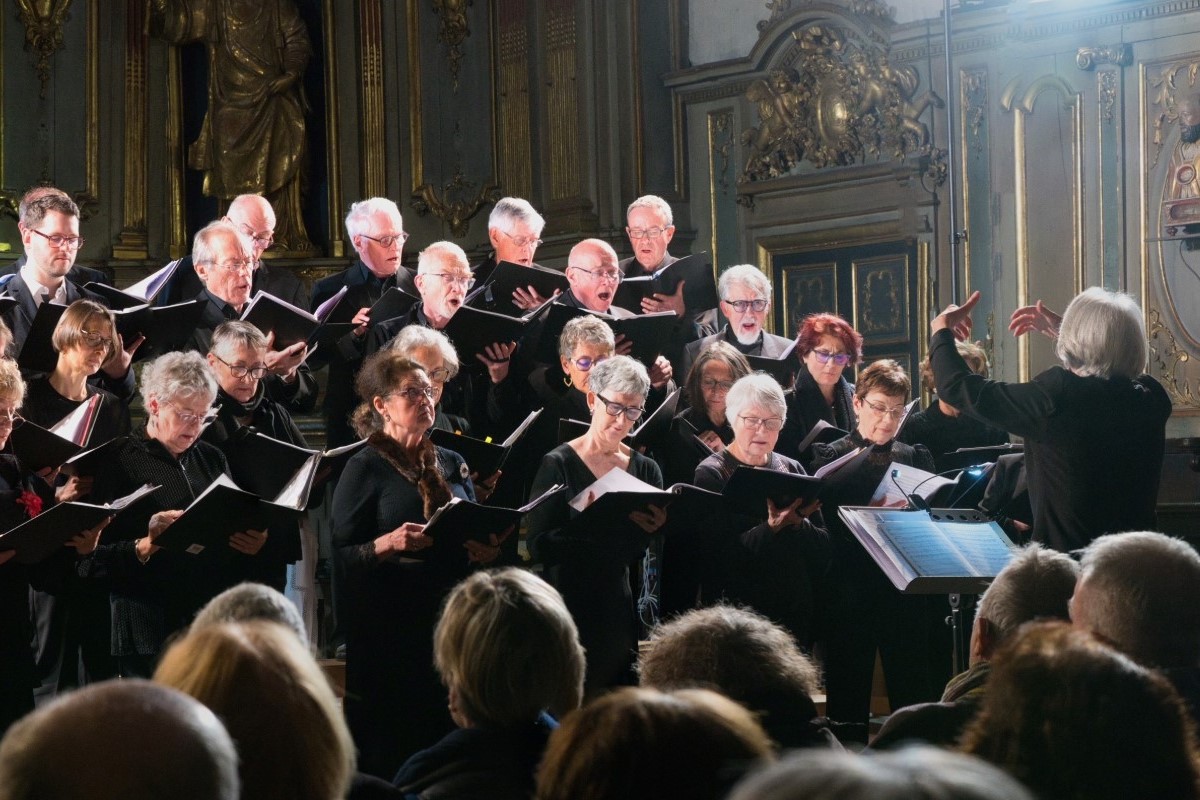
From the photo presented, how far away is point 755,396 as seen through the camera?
4.84 metres

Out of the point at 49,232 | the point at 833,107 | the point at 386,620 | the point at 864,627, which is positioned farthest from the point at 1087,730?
the point at 833,107

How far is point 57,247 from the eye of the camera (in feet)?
18.8

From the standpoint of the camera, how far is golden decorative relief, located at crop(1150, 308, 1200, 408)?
763 centimetres

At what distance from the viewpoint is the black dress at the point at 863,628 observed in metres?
4.93

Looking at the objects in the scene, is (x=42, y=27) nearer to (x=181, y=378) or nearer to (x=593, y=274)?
(x=593, y=274)

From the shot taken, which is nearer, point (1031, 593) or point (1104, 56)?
point (1031, 593)

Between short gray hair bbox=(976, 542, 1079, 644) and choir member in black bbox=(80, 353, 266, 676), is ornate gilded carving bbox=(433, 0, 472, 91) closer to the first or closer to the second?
choir member in black bbox=(80, 353, 266, 676)

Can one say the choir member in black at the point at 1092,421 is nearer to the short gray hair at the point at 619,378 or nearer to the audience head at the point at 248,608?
the short gray hair at the point at 619,378

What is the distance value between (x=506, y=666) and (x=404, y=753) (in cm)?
182

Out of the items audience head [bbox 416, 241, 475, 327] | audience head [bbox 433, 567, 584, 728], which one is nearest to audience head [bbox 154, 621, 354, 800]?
audience head [bbox 433, 567, 584, 728]

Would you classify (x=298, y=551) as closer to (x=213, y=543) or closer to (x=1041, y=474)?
(x=213, y=543)

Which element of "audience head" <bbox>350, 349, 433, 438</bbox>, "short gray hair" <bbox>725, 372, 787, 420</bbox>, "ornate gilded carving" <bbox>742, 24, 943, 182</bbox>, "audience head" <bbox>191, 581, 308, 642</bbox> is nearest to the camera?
"audience head" <bbox>191, 581, 308, 642</bbox>

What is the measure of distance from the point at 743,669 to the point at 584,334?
3.02m

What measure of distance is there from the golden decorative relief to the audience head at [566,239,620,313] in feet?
10.1
